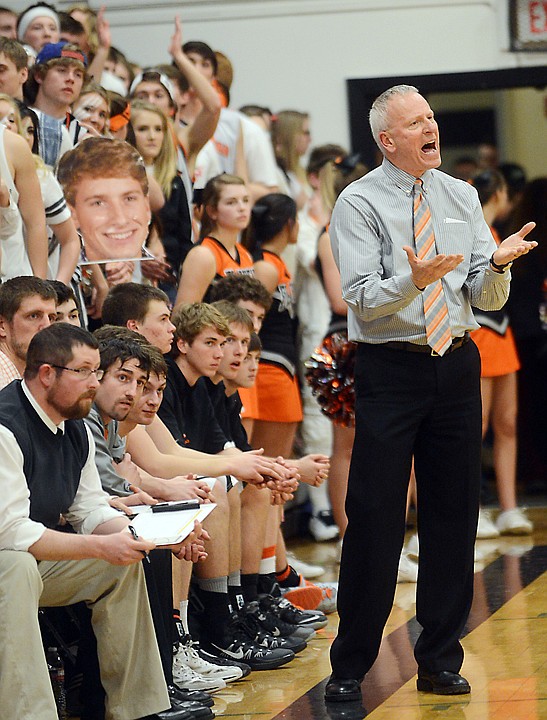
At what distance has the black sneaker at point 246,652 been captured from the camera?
4.78 metres

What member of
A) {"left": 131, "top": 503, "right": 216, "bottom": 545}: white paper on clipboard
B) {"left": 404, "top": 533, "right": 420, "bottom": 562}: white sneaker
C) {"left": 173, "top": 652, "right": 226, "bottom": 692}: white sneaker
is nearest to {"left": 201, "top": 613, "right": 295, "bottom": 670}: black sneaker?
{"left": 173, "top": 652, "right": 226, "bottom": 692}: white sneaker

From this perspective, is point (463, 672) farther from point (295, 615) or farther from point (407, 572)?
point (407, 572)

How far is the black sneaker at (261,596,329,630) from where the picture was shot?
17.4 feet

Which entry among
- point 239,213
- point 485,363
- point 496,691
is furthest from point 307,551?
point 496,691

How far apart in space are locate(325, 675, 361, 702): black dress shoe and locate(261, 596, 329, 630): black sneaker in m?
1.09

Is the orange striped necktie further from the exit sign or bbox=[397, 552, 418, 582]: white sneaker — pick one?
the exit sign

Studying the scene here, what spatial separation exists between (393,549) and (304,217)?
3945 millimetres

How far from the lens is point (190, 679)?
14.5ft

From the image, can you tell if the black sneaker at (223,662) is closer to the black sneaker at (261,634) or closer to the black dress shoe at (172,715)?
the black sneaker at (261,634)

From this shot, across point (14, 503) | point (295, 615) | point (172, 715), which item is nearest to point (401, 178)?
point (14, 503)

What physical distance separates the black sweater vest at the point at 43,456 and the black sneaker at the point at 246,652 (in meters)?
1.11

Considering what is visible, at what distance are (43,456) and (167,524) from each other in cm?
41

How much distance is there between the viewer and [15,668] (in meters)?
3.48

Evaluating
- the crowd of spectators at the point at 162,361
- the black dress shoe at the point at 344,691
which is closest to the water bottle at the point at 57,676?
the crowd of spectators at the point at 162,361
